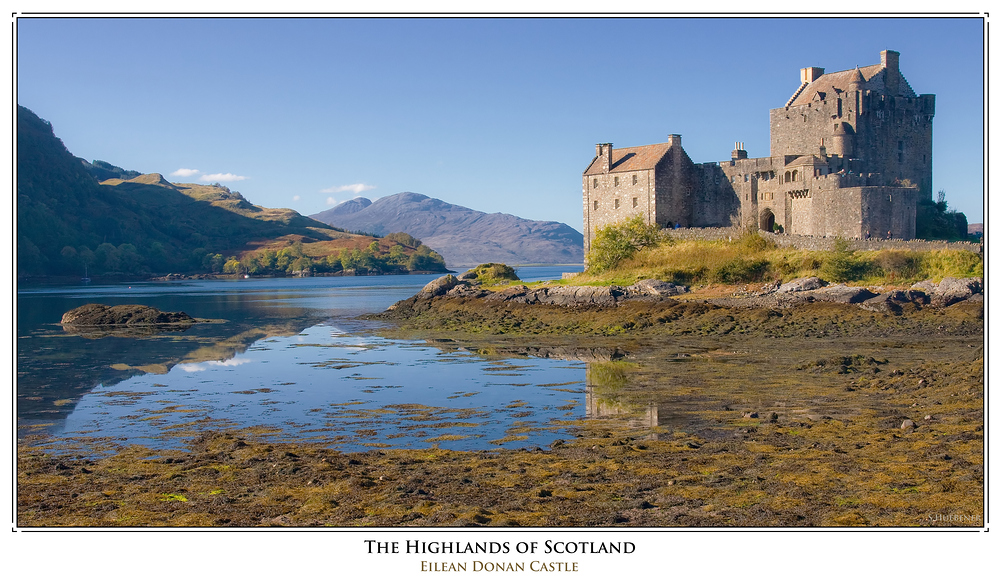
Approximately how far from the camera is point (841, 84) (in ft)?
146

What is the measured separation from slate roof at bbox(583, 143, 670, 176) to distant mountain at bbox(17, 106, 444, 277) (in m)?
82.2

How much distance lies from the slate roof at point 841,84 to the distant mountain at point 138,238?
9258 cm

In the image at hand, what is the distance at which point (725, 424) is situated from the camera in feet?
45.8

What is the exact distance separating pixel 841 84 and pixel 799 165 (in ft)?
20.3

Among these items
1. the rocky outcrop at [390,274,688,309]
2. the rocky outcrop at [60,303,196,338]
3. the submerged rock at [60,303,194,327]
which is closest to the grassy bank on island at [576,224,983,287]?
the rocky outcrop at [390,274,688,309]

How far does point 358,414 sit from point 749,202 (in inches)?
1310

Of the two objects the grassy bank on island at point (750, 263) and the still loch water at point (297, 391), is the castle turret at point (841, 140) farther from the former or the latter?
the still loch water at point (297, 391)

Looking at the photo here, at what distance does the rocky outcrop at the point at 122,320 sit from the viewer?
39.2 m

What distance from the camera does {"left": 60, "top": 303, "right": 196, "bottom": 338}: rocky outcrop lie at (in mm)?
39188

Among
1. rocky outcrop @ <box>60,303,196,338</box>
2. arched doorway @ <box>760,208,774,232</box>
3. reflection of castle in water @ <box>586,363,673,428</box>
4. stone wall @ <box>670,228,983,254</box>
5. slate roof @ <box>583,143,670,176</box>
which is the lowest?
reflection of castle in water @ <box>586,363,673,428</box>

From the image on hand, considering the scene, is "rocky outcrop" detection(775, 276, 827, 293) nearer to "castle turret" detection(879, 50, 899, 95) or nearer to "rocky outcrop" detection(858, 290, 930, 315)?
"rocky outcrop" detection(858, 290, 930, 315)

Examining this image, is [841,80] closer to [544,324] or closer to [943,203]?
[943,203]

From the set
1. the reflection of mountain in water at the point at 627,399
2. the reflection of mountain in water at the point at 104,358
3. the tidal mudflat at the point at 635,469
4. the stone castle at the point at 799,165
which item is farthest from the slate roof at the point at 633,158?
the tidal mudflat at the point at 635,469

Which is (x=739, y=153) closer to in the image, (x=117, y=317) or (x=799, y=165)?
(x=799, y=165)
